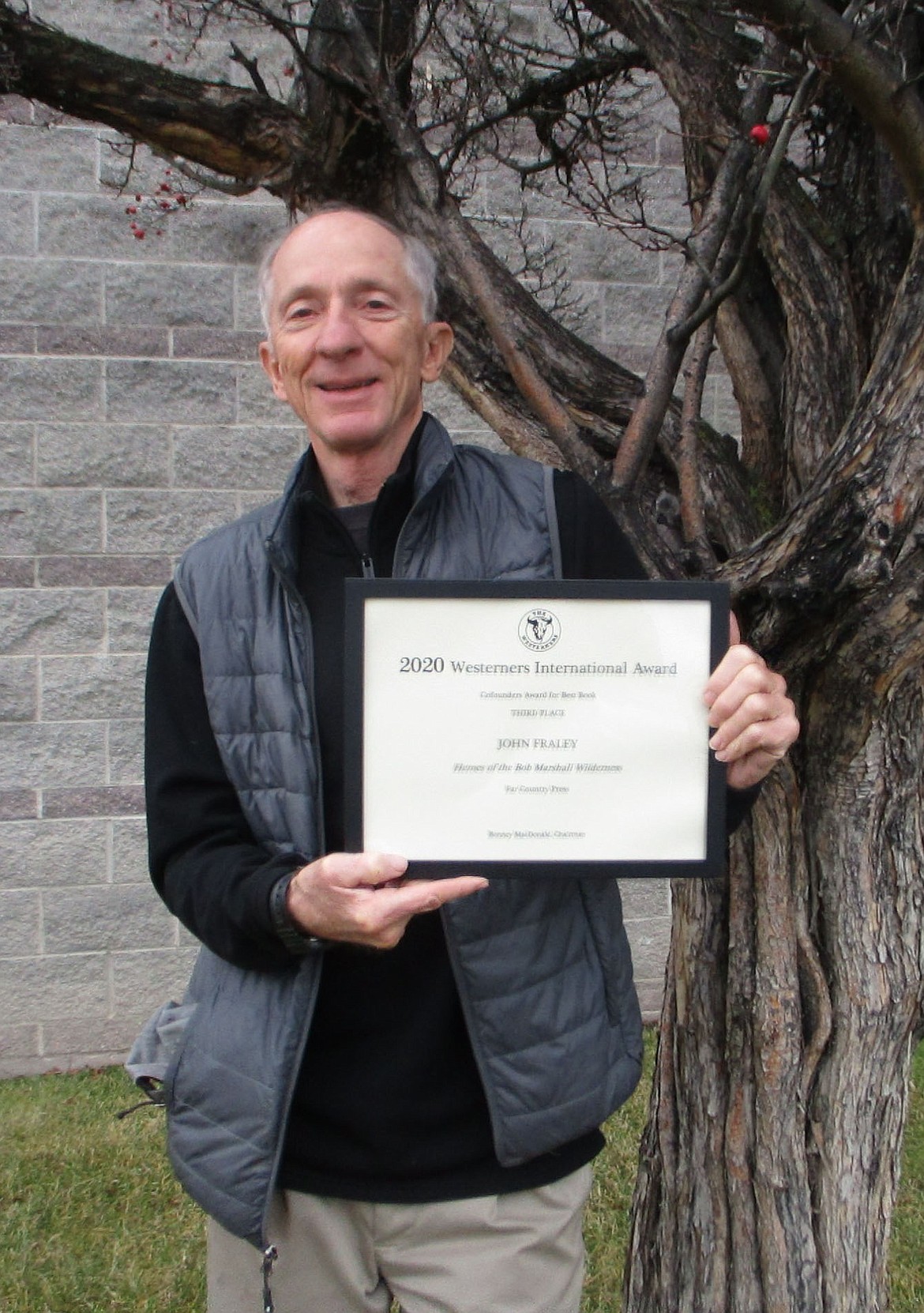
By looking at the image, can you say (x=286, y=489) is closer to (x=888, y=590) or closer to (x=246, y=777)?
(x=246, y=777)

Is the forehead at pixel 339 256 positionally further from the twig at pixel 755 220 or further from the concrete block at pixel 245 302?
the concrete block at pixel 245 302

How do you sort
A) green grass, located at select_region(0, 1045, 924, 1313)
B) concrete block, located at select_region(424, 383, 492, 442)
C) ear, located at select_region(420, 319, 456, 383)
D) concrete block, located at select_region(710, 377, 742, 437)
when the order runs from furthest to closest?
concrete block, located at select_region(710, 377, 742, 437) < concrete block, located at select_region(424, 383, 492, 442) < green grass, located at select_region(0, 1045, 924, 1313) < ear, located at select_region(420, 319, 456, 383)

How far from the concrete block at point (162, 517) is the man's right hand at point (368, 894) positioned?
314 cm

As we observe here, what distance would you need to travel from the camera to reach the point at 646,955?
494 centimetres

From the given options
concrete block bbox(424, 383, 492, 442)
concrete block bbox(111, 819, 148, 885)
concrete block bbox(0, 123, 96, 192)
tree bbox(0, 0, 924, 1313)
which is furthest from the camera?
concrete block bbox(424, 383, 492, 442)

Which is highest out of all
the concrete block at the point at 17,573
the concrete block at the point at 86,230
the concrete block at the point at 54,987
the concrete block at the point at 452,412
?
the concrete block at the point at 86,230

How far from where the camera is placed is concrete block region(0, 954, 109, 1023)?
4.59 meters

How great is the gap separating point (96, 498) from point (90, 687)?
66 cm

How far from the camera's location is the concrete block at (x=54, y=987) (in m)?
4.59

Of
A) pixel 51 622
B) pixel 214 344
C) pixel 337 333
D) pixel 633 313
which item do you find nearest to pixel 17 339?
pixel 214 344

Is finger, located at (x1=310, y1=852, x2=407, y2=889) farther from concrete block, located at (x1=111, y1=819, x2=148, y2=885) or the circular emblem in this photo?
concrete block, located at (x1=111, y1=819, x2=148, y2=885)

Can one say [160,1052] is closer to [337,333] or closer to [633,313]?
[337,333]

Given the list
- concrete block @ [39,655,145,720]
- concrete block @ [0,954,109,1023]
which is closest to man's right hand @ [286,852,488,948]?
concrete block @ [39,655,145,720]

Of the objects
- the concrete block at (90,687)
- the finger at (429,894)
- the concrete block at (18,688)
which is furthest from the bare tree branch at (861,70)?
the concrete block at (18,688)
